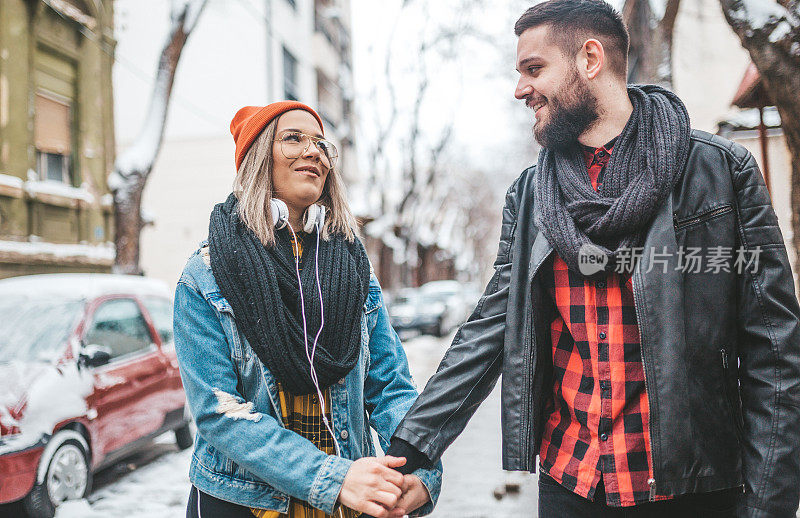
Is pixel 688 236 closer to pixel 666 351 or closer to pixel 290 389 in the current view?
pixel 666 351

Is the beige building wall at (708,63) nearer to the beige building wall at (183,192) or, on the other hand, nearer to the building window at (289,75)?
the building window at (289,75)

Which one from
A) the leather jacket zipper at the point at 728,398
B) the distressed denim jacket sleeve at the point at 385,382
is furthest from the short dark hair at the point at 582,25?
the distressed denim jacket sleeve at the point at 385,382

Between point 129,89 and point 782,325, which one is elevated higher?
point 129,89

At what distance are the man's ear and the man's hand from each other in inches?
55.7

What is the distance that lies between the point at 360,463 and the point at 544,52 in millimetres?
1425

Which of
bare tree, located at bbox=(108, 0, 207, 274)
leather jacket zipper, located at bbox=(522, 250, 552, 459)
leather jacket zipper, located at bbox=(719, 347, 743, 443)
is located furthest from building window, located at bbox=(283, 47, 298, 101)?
leather jacket zipper, located at bbox=(719, 347, 743, 443)

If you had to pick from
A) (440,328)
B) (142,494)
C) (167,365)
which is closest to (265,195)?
(142,494)

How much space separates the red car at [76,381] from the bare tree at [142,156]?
248cm

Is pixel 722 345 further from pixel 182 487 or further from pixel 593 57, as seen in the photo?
pixel 182 487

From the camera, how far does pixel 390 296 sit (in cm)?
2483

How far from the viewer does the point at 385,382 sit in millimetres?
2289

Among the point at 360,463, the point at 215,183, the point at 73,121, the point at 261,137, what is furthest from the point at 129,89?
the point at 360,463

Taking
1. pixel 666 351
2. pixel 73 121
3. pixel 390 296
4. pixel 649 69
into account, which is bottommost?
pixel 390 296

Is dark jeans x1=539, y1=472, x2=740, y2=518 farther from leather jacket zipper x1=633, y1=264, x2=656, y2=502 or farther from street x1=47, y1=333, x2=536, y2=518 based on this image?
street x1=47, y1=333, x2=536, y2=518
